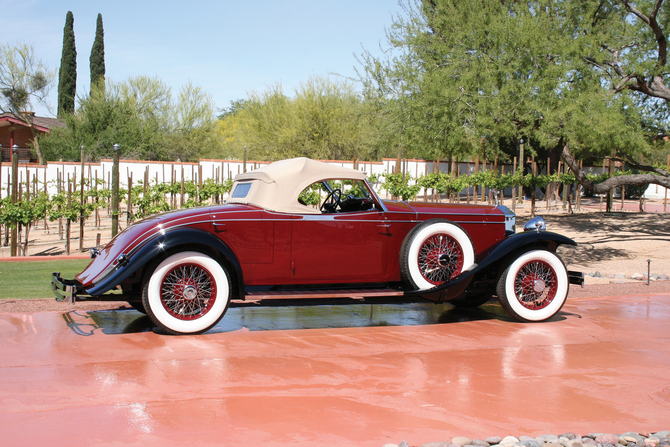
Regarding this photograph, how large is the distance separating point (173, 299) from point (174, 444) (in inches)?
101

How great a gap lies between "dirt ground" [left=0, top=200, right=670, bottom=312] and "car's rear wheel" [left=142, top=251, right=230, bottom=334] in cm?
175

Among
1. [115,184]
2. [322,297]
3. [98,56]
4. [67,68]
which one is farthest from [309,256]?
[67,68]

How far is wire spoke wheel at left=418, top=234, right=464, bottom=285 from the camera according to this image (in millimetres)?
6215

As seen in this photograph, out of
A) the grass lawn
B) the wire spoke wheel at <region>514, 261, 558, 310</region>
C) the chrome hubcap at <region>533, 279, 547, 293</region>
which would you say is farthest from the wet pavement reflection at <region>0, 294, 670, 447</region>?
the grass lawn

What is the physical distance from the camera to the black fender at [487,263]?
20.0ft

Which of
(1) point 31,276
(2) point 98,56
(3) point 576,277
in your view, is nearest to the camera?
(3) point 576,277

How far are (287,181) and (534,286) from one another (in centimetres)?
300

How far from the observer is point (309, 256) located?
19.5ft

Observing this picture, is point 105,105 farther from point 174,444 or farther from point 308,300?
point 174,444

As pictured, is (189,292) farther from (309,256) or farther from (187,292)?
(309,256)

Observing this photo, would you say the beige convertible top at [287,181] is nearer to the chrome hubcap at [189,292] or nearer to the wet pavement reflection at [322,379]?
the chrome hubcap at [189,292]

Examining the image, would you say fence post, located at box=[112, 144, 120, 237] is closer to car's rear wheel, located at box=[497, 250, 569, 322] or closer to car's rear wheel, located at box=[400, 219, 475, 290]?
car's rear wheel, located at box=[400, 219, 475, 290]

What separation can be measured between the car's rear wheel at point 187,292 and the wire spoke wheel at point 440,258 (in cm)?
212

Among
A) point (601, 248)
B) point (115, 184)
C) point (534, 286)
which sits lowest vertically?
point (601, 248)
